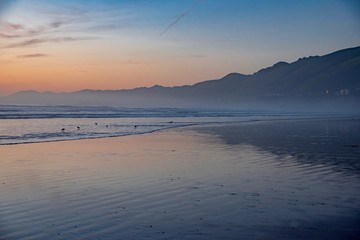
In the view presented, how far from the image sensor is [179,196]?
8656mm

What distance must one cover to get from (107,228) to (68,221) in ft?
2.61

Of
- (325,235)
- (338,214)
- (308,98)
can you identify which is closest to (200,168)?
(338,214)

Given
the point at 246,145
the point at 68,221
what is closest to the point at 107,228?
the point at 68,221

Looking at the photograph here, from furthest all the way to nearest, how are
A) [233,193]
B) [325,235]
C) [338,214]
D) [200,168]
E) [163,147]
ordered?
[163,147]
[200,168]
[233,193]
[338,214]
[325,235]

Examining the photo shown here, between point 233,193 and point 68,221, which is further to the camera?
point 233,193

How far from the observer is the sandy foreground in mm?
6375

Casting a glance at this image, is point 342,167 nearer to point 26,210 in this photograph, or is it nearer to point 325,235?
point 325,235

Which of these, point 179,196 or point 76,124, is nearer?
point 179,196

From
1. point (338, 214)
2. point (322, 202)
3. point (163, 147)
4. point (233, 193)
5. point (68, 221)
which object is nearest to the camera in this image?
point (68, 221)

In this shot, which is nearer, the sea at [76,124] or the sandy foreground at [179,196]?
the sandy foreground at [179,196]

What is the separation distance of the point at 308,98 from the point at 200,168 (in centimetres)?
18479

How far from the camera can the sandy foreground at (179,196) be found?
6.38 meters

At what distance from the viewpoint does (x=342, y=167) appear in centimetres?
1269

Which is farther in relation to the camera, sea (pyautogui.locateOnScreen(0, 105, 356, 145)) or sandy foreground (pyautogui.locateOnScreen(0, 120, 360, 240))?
sea (pyautogui.locateOnScreen(0, 105, 356, 145))
